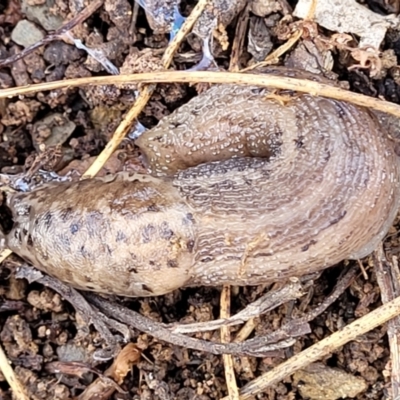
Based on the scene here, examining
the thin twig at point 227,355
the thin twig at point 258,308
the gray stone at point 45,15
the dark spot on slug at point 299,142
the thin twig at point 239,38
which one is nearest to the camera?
the dark spot on slug at point 299,142

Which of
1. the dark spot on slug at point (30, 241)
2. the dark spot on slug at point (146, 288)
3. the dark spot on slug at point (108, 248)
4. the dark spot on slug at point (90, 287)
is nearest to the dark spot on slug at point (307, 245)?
the dark spot on slug at point (146, 288)

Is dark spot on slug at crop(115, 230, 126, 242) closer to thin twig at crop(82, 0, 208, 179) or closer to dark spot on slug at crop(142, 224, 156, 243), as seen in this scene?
dark spot on slug at crop(142, 224, 156, 243)

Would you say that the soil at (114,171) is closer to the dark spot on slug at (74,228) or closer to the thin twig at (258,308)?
the thin twig at (258,308)

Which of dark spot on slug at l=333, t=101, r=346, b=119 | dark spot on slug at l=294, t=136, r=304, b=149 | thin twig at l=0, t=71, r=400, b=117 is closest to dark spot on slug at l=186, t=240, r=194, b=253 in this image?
dark spot on slug at l=294, t=136, r=304, b=149

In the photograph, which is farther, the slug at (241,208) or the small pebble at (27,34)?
the small pebble at (27,34)

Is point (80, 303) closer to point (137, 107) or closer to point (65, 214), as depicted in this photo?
point (65, 214)

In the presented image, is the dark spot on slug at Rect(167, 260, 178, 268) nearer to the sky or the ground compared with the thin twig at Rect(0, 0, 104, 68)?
nearer to the ground
